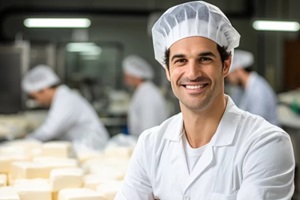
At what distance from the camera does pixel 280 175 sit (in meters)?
1.61

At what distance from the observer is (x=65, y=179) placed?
7.64 ft

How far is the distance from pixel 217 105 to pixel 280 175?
1.09 ft

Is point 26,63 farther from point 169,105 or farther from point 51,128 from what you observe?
point 51,128

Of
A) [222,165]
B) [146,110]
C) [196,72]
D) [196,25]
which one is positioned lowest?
[146,110]

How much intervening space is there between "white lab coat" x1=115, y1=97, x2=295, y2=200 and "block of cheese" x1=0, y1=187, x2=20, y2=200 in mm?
417

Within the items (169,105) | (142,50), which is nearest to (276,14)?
(142,50)

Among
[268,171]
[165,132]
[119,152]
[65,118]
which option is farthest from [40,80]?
[268,171]

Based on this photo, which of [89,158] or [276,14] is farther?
[276,14]

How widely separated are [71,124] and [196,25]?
9.14 feet

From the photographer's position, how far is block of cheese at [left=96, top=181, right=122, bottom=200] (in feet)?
7.18

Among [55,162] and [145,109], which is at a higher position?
[55,162]

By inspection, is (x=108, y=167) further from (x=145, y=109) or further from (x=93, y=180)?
(x=145, y=109)

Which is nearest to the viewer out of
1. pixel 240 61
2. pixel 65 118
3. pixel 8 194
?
pixel 8 194

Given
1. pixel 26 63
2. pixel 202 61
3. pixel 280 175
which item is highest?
pixel 202 61
